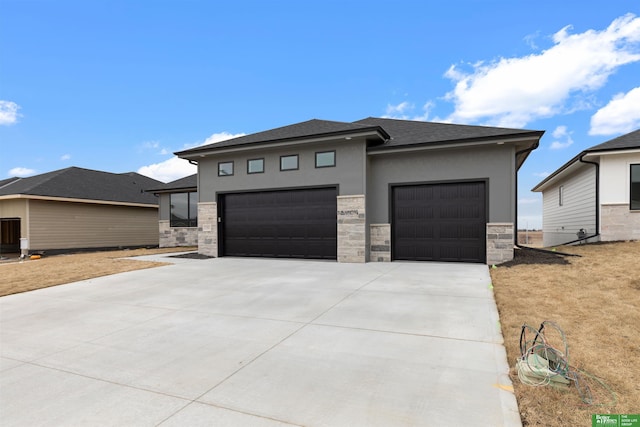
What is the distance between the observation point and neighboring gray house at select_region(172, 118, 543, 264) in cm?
1061

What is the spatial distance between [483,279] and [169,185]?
19750 millimetres

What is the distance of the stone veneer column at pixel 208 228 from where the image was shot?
45.8ft

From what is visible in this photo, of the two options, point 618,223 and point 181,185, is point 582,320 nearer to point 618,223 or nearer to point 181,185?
point 618,223

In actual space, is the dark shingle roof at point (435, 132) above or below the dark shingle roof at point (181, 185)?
above

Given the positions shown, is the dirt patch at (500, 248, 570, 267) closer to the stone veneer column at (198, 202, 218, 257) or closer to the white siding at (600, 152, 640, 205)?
the white siding at (600, 152, 640, 205)

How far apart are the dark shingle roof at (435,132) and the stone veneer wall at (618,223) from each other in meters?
5.75

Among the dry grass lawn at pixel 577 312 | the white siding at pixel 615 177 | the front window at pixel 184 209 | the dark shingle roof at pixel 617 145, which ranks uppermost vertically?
the dark shingle roof at pixel 617 145

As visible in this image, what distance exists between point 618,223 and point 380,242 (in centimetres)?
960

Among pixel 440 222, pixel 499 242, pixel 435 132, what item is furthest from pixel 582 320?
pixel 435 132

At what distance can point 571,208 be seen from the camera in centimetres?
1617

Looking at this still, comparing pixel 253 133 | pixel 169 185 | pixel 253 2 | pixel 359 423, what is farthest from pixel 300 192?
pixel 169 185

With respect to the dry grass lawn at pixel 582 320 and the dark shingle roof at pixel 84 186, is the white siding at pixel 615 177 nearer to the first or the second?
the dry grass lawn at pixel 582 320

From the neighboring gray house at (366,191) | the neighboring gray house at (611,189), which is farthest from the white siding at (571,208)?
the neighboring gray house at (366,191)

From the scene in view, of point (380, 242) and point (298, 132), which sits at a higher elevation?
point (298, 132)
